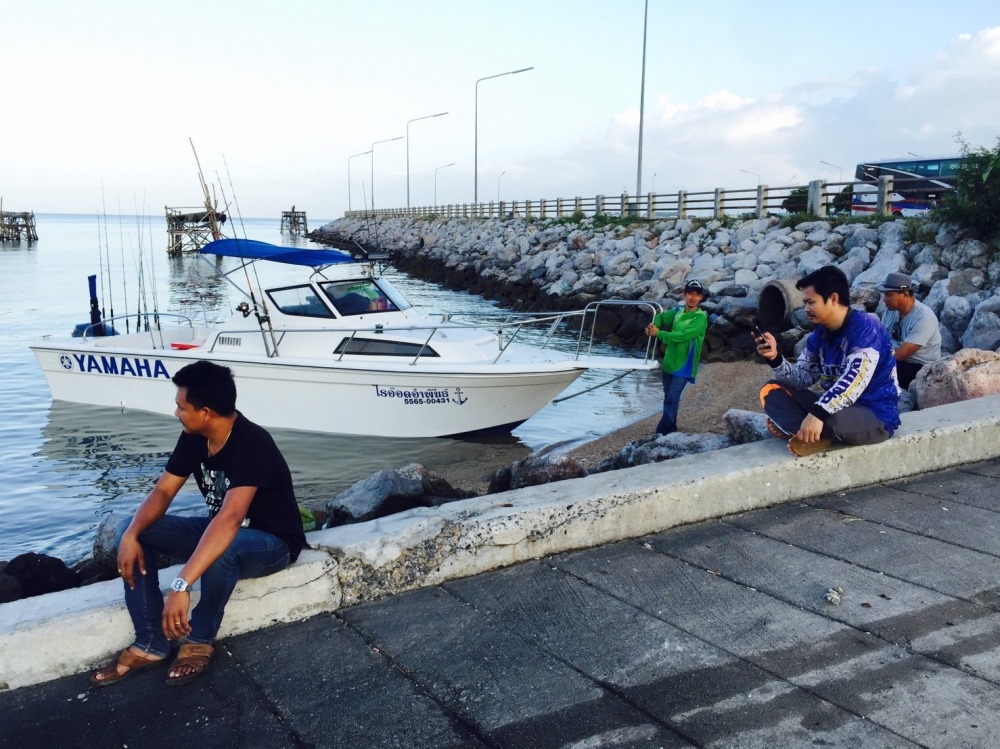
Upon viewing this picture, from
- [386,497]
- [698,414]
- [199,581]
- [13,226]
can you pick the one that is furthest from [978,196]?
[13,226]

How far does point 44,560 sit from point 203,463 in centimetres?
284

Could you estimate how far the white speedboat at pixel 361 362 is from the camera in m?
10.4

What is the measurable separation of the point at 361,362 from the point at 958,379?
248 inches

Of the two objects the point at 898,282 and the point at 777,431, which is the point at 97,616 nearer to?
the point at 777,431

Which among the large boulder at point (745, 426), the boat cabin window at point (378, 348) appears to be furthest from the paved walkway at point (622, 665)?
the boat cabin window at point (378, 348)

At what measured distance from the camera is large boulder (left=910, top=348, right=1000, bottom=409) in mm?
7094

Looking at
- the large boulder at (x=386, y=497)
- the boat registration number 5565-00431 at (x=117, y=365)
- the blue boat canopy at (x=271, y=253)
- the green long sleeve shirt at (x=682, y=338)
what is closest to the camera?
the large boulder at (x=386, y=497)

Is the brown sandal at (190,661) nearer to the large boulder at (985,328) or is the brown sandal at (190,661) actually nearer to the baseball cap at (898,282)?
the baseball cap at (898,282)

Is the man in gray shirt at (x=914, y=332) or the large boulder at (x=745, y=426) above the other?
the man in gray shirt at (x=914, y=332)

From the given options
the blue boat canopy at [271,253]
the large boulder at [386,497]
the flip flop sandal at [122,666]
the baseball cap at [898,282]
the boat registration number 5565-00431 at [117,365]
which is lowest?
the large boulder at [386,497]

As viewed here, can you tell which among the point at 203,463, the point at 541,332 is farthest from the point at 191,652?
the point at 541,332

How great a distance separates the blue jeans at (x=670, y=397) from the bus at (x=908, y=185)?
467 inches

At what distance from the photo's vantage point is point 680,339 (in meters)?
8.61

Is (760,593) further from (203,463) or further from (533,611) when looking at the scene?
(203,463)
